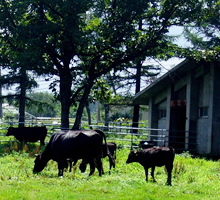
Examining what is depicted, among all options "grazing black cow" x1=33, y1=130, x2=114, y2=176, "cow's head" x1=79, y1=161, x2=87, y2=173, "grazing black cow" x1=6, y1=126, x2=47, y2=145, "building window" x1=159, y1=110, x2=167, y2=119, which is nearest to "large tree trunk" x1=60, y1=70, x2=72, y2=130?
"grazing black cow" x1=6, y1=126, x2=47, y2=145

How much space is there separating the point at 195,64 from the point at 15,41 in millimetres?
10751

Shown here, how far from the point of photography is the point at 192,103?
1008 inches

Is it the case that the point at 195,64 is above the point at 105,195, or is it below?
above

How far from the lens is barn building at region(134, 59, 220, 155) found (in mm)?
23766

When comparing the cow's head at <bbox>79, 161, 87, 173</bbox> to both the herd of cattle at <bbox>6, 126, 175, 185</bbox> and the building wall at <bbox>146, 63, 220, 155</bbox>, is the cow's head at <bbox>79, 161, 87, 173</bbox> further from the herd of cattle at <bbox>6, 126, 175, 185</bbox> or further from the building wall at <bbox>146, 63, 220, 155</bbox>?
the building wall at <bbox>146, 63, 220, 155</bbox>

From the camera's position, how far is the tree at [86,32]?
23.7m

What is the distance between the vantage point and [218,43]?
38938 mm

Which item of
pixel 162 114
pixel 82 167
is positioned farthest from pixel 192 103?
pixel 82 167

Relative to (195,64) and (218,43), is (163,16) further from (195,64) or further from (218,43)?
(218,43)

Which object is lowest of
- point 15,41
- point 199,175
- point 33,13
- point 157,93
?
point 199,175

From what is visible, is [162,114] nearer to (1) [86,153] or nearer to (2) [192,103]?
(2) [192,103]

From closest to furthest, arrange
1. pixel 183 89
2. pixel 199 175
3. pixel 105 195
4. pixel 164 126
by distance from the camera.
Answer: pixel 105 195
pixel 199 175
pixel 183 89
pixel 164 126

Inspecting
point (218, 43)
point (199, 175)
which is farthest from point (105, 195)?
point (218, 43)

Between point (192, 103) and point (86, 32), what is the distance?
7546 mm
